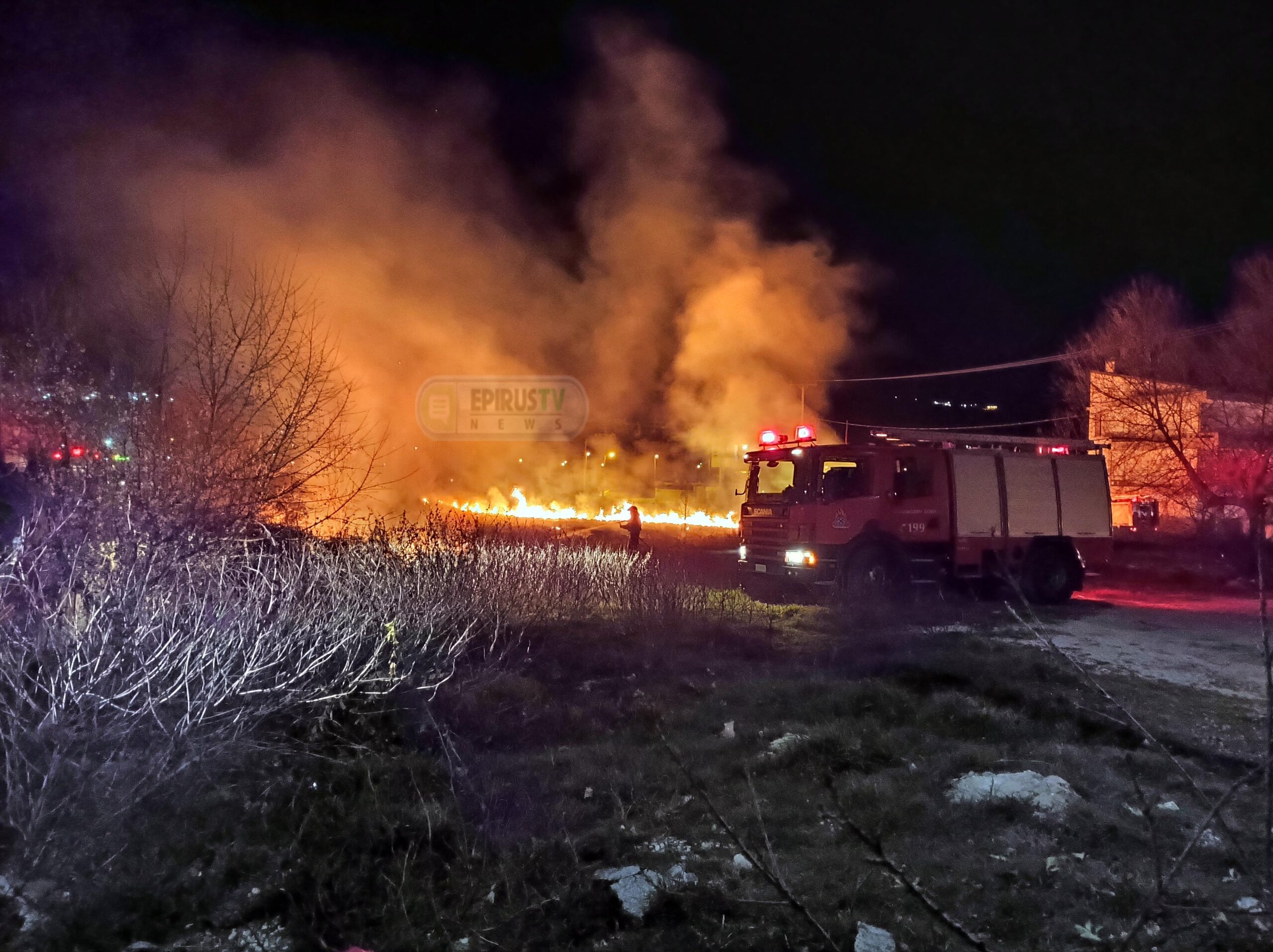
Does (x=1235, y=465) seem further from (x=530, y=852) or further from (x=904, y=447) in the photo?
(x=530, y=852)

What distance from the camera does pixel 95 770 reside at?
14.0 ft

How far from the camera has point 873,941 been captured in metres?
3.53

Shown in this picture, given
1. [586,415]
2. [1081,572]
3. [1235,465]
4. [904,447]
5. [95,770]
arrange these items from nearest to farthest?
[95,770], [904,447], [1081,572], [1235,465], [586,415]

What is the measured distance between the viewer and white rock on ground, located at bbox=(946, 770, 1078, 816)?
4.69m

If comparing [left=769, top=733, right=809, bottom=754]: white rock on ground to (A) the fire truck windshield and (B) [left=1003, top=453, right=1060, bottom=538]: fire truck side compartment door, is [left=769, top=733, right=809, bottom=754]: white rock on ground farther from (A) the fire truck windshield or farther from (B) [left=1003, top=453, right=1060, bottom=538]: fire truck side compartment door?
(B) [left=1003, top=453, right=1060, bottom=538]: fire truck side compartment door

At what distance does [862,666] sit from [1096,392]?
16171mm

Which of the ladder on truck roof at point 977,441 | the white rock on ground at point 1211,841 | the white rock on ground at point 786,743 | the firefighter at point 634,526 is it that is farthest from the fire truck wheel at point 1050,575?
the white rock on ground at point 1211,841

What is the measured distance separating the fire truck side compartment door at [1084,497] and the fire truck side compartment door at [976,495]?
1.52 m

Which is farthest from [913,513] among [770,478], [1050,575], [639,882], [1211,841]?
[639,882]

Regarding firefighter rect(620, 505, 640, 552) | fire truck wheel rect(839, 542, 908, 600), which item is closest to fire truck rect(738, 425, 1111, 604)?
fire truck wheel rect(839, 542, 908, 600)

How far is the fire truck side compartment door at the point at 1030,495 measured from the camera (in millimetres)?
13062

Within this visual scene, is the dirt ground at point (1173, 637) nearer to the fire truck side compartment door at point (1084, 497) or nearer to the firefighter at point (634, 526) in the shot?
the fire truck side compartment door at point (1084, 497)

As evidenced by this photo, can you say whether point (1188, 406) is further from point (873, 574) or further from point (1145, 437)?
point (873, 574)

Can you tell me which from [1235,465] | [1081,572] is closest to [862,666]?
[1081,572]
